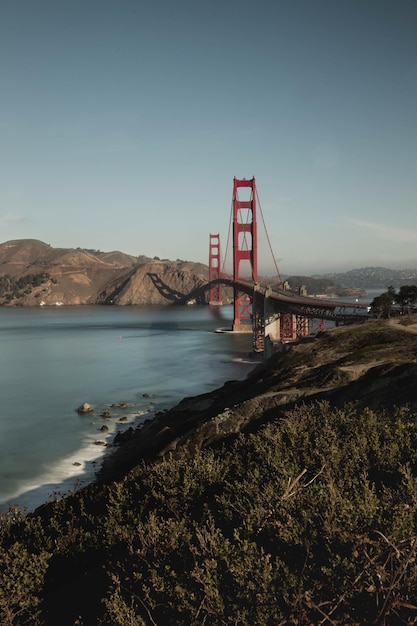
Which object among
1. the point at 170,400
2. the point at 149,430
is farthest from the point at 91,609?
the point at 170,400

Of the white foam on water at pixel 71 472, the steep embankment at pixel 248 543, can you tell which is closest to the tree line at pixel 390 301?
the white foam on water at pixel 71 472

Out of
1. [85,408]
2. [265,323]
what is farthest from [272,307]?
[85,408]

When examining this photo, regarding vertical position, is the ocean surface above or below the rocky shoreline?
below

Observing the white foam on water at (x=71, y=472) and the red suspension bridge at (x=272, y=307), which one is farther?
the red suspension bridge at (x=272, y=307)

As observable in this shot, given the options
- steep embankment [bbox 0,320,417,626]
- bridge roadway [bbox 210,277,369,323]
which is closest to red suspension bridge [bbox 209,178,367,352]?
bridge roadway [bbox 210,277,369,323]

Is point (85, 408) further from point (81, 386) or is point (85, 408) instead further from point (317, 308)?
point (317, 308)

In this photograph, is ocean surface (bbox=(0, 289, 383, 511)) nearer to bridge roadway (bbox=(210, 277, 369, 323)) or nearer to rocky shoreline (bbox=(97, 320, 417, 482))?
rocky shoreline (bbox=(97, 320, 417, 482))

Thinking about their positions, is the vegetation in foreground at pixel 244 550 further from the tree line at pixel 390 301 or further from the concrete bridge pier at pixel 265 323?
the concrete bridge pier at pixel 265 323
